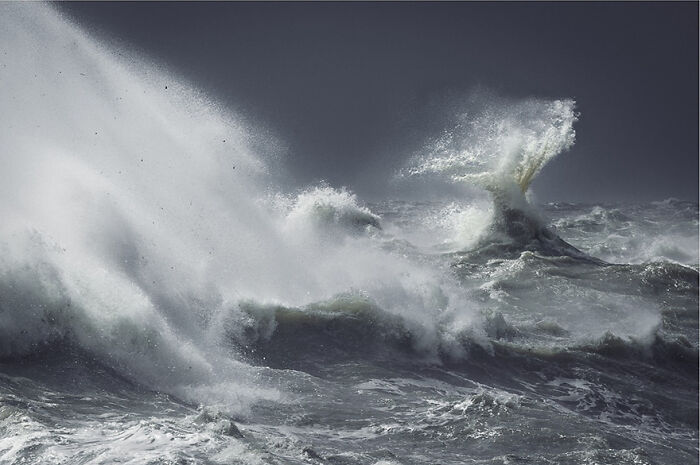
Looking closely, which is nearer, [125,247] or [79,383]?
[79,383]

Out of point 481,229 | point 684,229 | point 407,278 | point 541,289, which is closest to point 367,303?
point 407,278

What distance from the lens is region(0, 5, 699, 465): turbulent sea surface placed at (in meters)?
8.89

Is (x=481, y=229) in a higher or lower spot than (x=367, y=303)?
higher

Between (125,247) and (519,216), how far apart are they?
65.9ft

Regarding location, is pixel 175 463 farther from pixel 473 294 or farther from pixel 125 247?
pixel 473 294

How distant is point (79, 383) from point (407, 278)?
32.1ft

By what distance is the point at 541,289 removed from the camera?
21.7 metres

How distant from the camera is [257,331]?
44.8 feet

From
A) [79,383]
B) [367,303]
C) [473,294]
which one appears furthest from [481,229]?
[79,383]

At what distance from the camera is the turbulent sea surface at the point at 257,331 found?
8891mm

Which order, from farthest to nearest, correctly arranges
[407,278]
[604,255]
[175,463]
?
[604,255] → [407,278] → [175,463]

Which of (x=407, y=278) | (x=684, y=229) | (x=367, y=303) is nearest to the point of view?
(x=367, y=303)

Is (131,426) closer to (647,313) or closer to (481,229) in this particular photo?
(647,313)

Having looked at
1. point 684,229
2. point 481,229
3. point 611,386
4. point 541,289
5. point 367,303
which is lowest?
point 611,386
